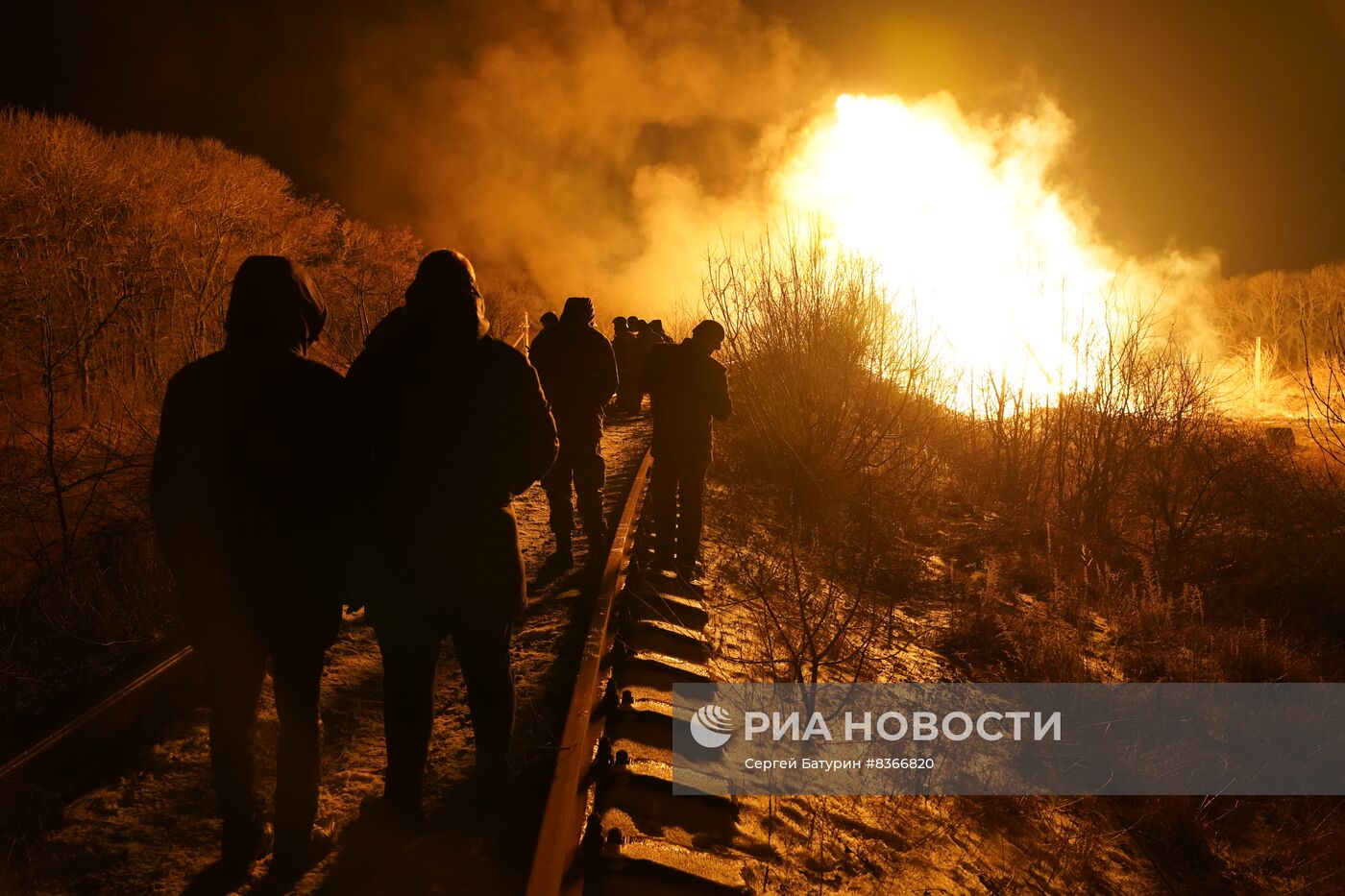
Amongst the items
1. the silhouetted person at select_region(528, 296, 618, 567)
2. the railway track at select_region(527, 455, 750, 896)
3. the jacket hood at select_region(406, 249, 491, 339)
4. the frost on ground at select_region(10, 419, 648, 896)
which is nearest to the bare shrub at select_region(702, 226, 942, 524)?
the silhouetted person at select_region(528, 296, 618, 567)

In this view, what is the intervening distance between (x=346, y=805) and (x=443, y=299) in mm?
2276

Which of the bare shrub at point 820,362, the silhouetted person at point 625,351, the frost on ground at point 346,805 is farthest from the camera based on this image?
the silhouetted person at point 625,351

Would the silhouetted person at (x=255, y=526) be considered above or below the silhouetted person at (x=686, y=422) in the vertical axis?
below

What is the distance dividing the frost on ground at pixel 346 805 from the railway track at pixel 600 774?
0.53ft

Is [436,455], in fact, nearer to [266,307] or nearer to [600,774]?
[266,307]

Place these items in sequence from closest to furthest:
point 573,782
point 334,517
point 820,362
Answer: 1. point 334,517
2. point 573,782
3. point 820,362

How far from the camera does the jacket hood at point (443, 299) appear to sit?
9.23 feet

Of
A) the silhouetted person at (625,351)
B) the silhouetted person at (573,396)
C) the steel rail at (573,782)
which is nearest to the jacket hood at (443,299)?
the steel rail at (573,782)

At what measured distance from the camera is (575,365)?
646cm

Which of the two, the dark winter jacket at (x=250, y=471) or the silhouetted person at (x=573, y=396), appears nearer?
the dark winter jacket at (x=250, y=471)

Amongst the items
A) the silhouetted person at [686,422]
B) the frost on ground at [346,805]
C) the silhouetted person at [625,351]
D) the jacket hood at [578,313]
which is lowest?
the frost on ground at [346,805]

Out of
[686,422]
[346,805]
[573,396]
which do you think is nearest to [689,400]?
[686,422]

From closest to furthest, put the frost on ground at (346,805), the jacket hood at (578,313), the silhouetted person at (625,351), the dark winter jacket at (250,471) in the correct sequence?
the dark winter jacket at (250,471) → the frost on ground at (346,805) → the jacket hood at (578,313) → the silhouetted person at (625,351)

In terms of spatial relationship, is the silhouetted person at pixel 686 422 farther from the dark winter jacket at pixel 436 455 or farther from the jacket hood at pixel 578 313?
the dark winter jacket at pixel 436 455
